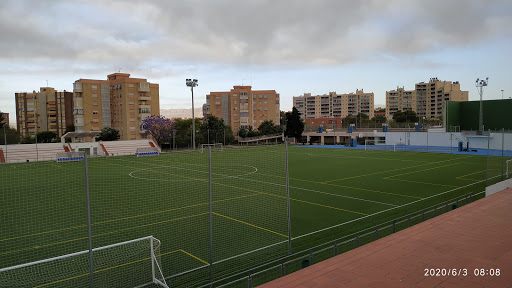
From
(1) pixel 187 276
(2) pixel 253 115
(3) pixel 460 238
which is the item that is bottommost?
(1) pixel 187 276

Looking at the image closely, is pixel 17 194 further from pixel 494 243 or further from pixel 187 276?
pixel 494 243

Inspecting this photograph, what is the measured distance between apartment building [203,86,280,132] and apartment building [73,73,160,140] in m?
26.3

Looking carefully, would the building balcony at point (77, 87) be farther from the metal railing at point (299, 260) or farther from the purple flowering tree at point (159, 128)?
the metal railing at point (299, 260)

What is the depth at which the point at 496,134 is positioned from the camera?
51.8 metres

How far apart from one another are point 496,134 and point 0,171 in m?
60.3

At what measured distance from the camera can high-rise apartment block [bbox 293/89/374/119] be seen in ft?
541

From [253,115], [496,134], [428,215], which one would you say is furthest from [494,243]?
[253,115]

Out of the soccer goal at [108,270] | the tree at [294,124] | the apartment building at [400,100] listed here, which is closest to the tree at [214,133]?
the tree at [294,124]

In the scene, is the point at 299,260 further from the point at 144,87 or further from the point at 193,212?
the point at 144,87

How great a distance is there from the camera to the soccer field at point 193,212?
10.2 meters

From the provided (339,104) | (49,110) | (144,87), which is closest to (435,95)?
(339,104)

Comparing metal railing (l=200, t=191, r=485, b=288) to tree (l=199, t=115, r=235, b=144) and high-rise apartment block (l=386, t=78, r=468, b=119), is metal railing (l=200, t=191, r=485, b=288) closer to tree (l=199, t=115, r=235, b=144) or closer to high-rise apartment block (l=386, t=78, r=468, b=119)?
tree (l=199, t=115, r=235, b=144)

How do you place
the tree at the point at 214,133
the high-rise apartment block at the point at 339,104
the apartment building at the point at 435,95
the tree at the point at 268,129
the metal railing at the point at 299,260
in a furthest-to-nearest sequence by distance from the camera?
the high-rise apartment block at the point at 339,104
the apartment building at the point at 435,95
the tree at the point at 268,129
the tree at the point at 214,133
the metal railing at the point at 299,260

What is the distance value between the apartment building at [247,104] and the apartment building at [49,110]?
43783mm
